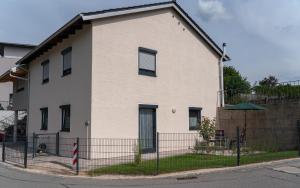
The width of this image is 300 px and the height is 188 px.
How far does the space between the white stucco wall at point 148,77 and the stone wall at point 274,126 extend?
311cm

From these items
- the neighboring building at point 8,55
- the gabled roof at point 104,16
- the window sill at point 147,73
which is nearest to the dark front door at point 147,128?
the window sill at point 147,73

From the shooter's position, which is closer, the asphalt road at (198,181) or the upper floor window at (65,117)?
the asphalt road at (198,181)

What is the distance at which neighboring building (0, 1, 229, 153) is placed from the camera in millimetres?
16516

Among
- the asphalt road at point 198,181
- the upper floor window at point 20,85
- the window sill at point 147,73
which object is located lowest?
the asphalt road at point 198,181

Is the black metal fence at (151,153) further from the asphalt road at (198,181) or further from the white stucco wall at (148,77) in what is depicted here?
the asphalt road at (198,181)

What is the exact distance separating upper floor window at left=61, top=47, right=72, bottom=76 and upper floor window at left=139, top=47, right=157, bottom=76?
337 cm

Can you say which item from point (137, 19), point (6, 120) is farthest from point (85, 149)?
point (6, 120)

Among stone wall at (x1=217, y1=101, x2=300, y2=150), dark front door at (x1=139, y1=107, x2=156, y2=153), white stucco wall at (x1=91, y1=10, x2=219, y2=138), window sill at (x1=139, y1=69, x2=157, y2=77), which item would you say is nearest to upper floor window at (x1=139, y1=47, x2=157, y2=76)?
window sill at (x1=139, y1=69, x2=157, y2=77)

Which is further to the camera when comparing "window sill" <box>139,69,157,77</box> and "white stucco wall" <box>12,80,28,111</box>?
"white stucco wall" <box>12,80,28,111</box>

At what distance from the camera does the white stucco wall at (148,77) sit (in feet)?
54.2

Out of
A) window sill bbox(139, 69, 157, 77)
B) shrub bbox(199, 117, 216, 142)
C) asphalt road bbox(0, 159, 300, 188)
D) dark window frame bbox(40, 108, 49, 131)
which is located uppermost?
window sill bbox(139, 69, 157, 77)

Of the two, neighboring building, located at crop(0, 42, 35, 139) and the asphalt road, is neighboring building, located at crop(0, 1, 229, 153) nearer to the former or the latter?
the asphalt road

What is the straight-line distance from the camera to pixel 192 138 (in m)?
20.0

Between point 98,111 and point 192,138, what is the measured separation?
5971 mm
